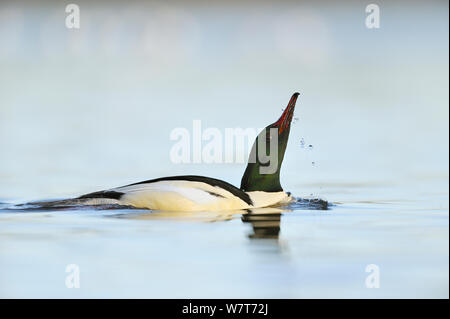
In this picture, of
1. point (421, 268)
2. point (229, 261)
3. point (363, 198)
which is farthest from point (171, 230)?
point (363, 198)

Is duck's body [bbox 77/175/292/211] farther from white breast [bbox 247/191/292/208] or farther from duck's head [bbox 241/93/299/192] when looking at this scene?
duck's head [bbox 241/93/299/192]

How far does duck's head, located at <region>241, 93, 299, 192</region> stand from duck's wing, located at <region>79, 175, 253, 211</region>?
403 millimetres

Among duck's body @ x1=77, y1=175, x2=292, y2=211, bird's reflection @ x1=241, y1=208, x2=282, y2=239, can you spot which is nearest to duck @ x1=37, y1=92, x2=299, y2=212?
duck's body @ x1=77, y1=175, x2=292, y2=211

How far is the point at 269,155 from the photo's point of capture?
545cm

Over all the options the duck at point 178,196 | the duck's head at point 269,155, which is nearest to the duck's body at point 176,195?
the duck at point 178,196

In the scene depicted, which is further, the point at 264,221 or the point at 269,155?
the point at 269,155

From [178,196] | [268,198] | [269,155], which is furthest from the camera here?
[269,155]

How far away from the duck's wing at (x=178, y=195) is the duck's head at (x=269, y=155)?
0.40 meters

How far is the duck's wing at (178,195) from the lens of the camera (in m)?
4.92

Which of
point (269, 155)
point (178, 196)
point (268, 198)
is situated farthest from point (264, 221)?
point (269, 155)

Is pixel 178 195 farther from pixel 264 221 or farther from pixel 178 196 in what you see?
pixel 264 221

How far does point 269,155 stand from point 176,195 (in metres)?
0.85

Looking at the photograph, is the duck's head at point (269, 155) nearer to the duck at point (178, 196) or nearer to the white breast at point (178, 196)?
the duck at point (178, 196)

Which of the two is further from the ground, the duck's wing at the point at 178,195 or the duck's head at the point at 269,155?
the duck's head at the point at 269,155
